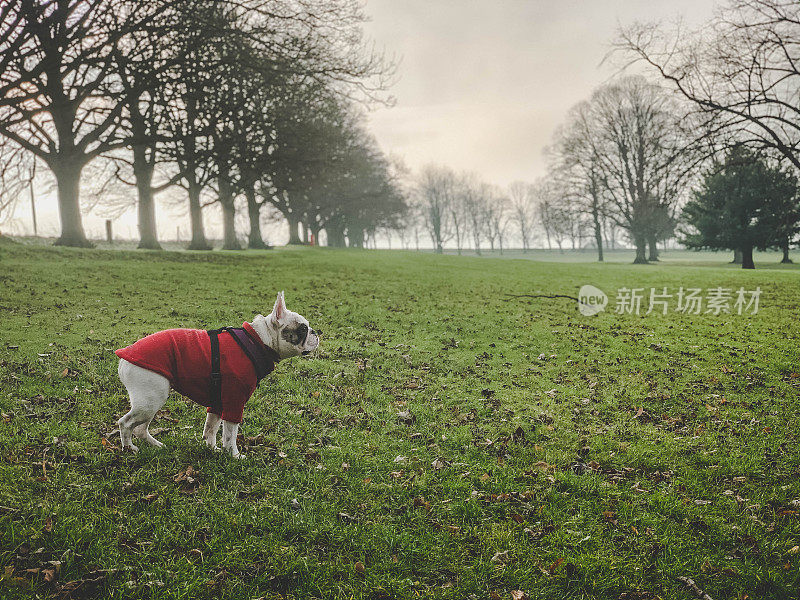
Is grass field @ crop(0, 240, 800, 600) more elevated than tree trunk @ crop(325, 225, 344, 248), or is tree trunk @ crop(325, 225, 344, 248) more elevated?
tree trunk @ crop(325, 225, 344, 248)

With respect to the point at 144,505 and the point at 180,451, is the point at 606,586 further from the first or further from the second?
the point at 180,451

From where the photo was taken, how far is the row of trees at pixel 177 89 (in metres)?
17.9

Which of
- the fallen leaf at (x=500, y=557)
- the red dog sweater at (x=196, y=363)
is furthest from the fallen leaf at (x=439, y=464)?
the red dog sweater at (x=196, y=363)

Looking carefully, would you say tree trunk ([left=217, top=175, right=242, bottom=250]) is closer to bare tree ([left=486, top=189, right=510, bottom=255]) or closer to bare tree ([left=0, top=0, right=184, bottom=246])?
bare tree ([left=0, top=0, right=184, bottom=246])

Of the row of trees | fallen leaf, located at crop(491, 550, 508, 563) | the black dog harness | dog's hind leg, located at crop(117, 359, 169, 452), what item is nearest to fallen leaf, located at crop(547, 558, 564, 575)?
fallen leaf, located at crop(491, 550, 508, 563)

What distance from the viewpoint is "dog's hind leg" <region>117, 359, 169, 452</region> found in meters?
4.72

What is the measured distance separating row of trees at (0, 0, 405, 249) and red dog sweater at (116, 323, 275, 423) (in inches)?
626

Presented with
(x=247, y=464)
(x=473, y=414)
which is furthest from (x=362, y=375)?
(x=247, y=464)

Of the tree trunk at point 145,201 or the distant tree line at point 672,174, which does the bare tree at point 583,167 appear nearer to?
the distant tree line at point 672,174

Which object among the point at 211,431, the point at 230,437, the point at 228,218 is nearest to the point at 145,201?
the point at 228,218

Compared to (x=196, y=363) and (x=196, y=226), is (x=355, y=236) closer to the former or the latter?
(x=196, y=226)

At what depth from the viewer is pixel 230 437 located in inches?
217

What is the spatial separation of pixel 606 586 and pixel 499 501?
1.40m

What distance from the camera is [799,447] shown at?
6602 millimetres
